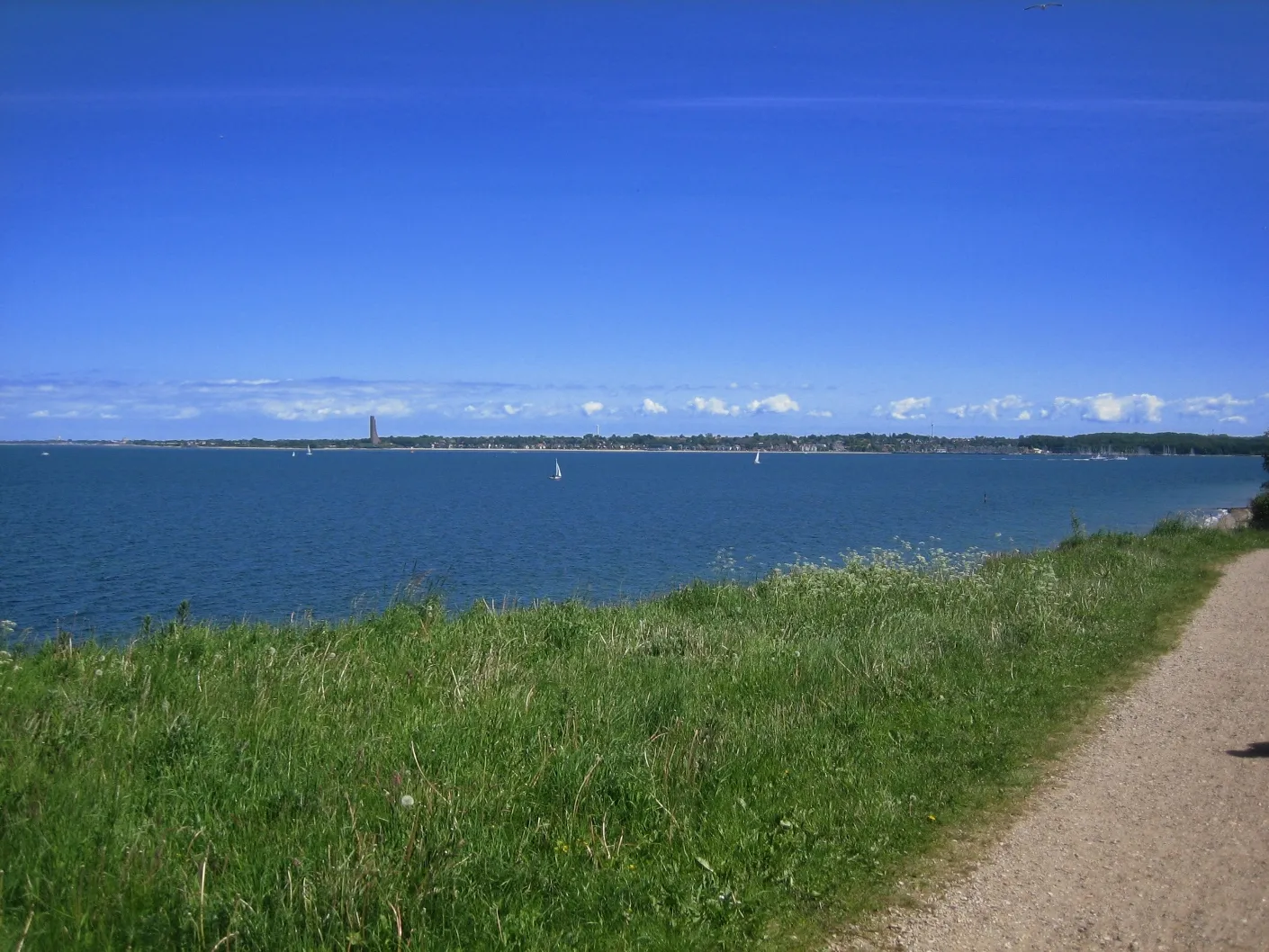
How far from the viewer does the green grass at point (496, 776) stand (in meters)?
4.71

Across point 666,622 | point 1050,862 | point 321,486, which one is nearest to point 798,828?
point 1050,862

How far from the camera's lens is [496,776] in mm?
6328

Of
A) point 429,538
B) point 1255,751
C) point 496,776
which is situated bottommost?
point 429,538

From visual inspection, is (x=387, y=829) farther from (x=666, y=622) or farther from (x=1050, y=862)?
(x=666, y=622)

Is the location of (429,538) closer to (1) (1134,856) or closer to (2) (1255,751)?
(2) (1255,751)

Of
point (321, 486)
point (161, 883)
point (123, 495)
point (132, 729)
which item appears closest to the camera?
point (161, 883)

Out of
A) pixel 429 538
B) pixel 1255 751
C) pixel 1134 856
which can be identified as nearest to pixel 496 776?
pixel 1134 856

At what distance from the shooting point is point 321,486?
305 feet

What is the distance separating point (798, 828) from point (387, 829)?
2597 mm

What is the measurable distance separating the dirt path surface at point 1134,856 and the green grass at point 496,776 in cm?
44

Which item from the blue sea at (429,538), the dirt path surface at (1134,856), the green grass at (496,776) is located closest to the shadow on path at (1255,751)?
the dirt path surface at (1134,856)

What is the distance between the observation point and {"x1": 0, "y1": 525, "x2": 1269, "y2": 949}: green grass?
4.71 metres

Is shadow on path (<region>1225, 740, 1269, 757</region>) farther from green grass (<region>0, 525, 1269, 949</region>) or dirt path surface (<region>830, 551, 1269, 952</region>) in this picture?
green grass (<region>0, 525, 1269, 949</region>)

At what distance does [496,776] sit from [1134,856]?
13.7 feet
